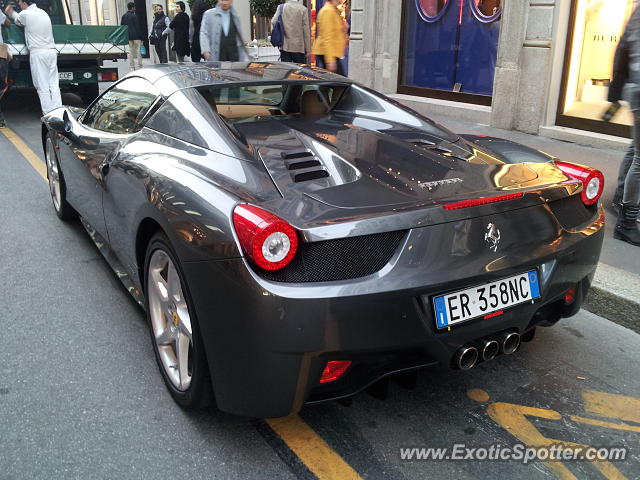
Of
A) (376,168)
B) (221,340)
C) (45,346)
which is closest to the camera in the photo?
(221,340)

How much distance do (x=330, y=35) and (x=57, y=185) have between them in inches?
199

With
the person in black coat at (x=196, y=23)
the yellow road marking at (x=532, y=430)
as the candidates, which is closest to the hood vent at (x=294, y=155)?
the yellow road marking at (x=532, y=430)

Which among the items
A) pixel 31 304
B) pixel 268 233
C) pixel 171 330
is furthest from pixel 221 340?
pixel 31 304

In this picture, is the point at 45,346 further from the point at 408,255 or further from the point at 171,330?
the point at 408,255

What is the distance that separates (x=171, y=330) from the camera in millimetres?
2955

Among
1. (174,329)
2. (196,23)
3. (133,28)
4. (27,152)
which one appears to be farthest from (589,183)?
(133,28)

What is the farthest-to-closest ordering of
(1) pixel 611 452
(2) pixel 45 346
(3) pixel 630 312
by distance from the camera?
(3) pixel 630 312, (2) pixel 45 346, (1) pixel 611 452

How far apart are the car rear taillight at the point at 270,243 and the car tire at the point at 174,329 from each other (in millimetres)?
433

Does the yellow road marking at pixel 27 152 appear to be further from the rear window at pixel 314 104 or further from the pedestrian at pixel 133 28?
the pedestrian at pixel 133 28

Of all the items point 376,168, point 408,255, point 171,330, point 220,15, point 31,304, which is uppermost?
point 220,15

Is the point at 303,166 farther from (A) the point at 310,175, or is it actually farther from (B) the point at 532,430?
(B) the point at 532,430

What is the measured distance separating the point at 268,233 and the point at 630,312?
2.54 meters

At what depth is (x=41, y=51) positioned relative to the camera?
10703mm

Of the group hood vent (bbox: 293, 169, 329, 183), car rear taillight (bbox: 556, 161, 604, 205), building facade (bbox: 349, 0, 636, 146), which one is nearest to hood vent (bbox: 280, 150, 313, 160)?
hood vent (bbox: 293, 169, 329, 183)
